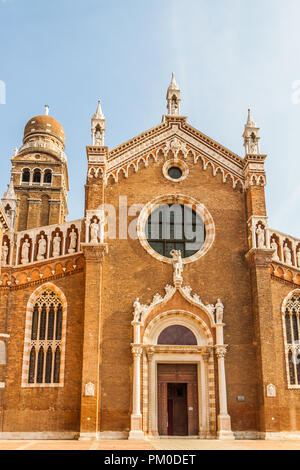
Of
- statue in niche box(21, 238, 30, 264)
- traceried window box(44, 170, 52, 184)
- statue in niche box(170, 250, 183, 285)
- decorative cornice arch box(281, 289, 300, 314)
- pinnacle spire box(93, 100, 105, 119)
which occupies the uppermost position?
traceried window box(44, 170, 52, 184)

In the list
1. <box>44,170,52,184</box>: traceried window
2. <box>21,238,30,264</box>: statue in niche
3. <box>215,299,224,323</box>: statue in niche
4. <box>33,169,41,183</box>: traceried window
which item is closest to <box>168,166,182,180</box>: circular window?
<box>215,299,224,323</box>: statue in niche

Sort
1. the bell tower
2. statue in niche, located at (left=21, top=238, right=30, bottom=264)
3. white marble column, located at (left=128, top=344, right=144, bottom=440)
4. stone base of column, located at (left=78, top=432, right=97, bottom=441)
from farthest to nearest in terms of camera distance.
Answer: the bell tower < statue in niche, located at (left=21, top=238, right=30, bottom=264) < white marble column, located at (left=128, top=344, right=144, bottom=440) < stone base of column, located at (left=78, top=432, right=97, bottom=441)

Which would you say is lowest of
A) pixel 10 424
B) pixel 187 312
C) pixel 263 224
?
pixel 10 424

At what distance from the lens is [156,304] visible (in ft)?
69.4

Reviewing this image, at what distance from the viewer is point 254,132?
24188mm

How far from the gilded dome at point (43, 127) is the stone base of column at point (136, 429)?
27.8 meters

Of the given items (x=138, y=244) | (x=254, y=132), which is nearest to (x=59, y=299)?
(x=138, y=244)

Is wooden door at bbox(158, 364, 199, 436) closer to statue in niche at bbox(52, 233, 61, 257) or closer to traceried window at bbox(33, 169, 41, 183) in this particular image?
statue in niche at bbox(52, 233, 61, 257)

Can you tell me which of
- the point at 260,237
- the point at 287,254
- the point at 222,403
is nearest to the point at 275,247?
the point at 287,254

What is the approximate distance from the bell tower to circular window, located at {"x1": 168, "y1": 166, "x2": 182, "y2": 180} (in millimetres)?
16624

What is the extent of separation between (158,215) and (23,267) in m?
6.19

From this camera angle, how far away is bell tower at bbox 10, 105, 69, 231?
3850cm

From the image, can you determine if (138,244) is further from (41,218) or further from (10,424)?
(41,218)

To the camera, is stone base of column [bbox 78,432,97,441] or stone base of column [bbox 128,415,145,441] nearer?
stone base of column [bbox 78,432,97,441]
